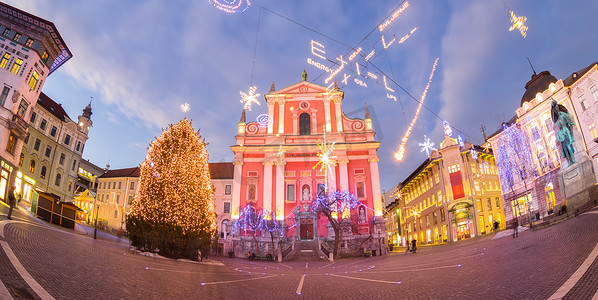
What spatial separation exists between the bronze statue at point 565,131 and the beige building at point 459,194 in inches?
460

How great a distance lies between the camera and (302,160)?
38.5 m

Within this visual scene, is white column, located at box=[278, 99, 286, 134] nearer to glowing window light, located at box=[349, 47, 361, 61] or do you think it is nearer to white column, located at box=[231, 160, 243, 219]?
white column, located at box=[231, 160, 243, 219]

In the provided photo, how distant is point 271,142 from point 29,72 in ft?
83.7

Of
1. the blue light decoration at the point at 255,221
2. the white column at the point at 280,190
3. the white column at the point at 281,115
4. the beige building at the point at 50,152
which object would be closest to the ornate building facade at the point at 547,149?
the white column at the point at 280,190

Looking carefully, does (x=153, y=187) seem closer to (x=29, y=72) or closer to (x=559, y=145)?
(x=29, y=72)

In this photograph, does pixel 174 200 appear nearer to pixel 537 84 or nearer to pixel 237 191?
pixel 237 191

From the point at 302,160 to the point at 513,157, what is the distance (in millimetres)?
25949

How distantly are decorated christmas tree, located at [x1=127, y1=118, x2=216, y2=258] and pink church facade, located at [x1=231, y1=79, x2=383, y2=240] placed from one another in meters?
18.8

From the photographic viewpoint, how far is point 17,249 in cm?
815

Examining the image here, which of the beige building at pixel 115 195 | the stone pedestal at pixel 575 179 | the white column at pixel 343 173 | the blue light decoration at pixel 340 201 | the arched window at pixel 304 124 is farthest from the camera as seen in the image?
the beige building at pixel 115 195

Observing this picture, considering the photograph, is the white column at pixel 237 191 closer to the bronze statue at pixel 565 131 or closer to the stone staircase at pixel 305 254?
the stone staircase at pixel 305 254

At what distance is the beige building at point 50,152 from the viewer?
3700 cm

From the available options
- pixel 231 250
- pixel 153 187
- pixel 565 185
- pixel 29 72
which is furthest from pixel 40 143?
pixel 565 185

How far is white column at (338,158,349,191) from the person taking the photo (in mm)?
36438
